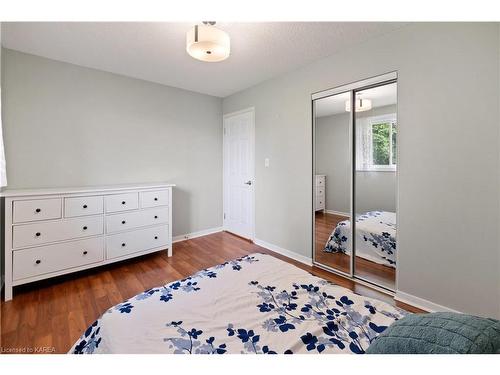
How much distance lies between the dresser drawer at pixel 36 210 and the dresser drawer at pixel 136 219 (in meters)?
0.47

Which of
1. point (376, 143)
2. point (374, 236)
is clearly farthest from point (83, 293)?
point (376, 143)

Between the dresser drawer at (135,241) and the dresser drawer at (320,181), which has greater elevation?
the dresser drawer at (320,181)

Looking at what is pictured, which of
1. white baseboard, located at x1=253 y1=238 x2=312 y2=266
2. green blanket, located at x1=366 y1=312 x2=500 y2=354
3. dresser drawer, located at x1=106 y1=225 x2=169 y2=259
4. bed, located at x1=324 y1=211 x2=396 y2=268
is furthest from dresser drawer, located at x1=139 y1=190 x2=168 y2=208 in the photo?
green blanket, located at x1=366 y1=312 x2=500 y2=354

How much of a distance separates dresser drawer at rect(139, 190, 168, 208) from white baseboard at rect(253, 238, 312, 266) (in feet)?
4.83

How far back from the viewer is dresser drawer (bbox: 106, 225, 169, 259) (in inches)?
103

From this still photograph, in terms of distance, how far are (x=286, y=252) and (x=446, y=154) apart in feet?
6.60

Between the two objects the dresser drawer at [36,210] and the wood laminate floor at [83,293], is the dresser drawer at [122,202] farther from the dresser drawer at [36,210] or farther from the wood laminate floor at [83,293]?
the wood laminate floor at [83,293]

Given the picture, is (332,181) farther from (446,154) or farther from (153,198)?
(153,198)

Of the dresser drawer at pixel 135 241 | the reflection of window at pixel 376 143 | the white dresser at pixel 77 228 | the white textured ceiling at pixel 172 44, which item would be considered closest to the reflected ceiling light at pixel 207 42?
the white textured ceiling at pixel 172 44

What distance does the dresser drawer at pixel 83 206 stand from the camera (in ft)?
7.53

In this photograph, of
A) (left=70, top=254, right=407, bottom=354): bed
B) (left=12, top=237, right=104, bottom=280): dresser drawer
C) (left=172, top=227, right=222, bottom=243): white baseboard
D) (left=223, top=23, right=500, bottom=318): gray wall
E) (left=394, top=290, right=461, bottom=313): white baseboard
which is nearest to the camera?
(left=70, top=254, right=407, bottom=354): bed

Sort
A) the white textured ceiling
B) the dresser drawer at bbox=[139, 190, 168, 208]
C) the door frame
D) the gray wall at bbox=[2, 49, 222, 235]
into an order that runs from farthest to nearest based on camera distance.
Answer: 1. the door frame
2. the dresser drawer at bbox=[139, 190, 168, 208]
3. the gray wall at bbox=[2, 49, 222, 235]
4. the white textured ceiling

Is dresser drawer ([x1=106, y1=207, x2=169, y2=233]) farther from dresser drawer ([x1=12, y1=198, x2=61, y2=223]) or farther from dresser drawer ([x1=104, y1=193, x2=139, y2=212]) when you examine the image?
dresser drawer ([x1=12, y1=198, x2=61, y2=223])

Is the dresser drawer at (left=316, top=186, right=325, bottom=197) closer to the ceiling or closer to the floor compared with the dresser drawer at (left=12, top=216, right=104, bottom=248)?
closer to the ceiling
